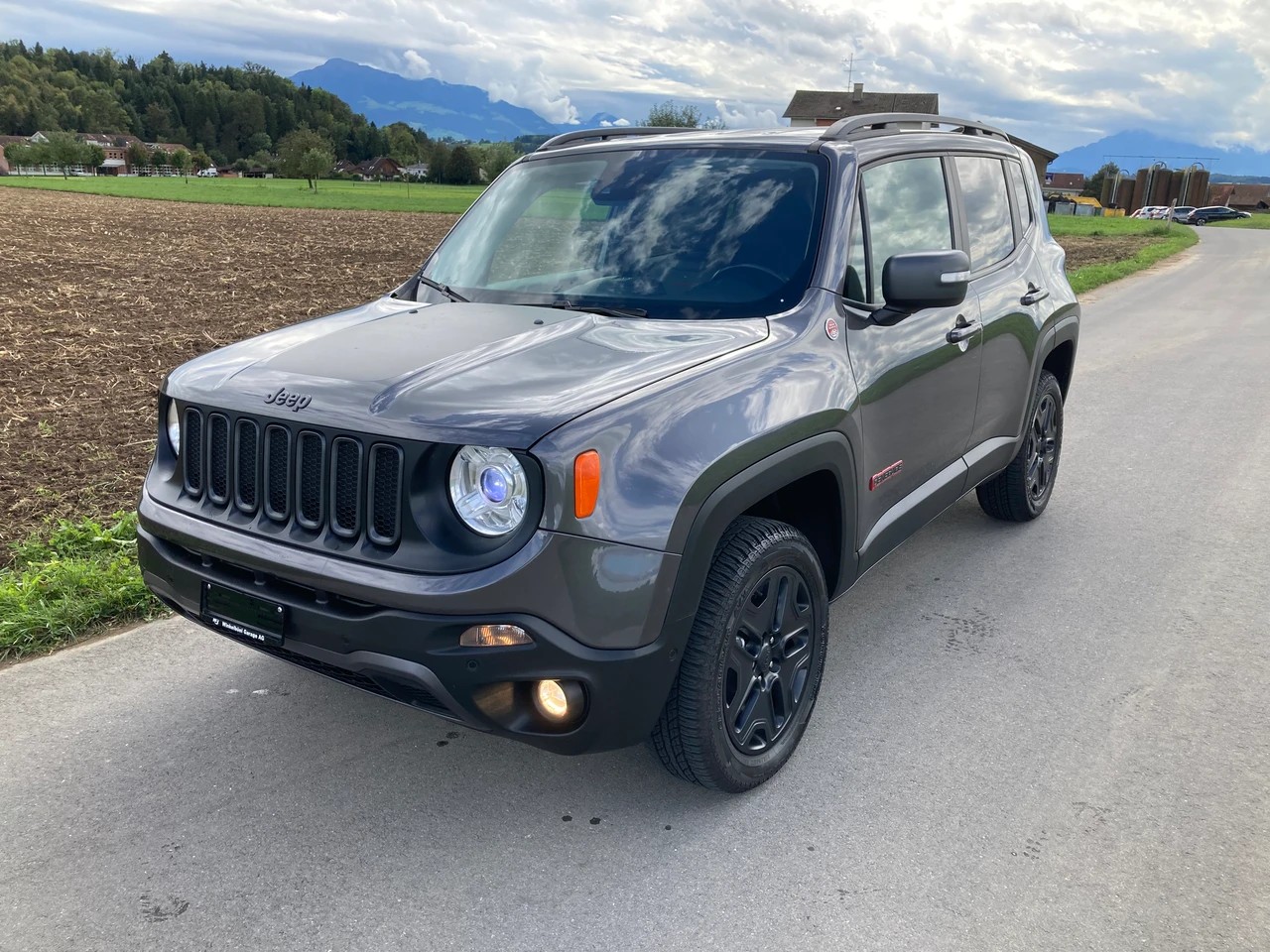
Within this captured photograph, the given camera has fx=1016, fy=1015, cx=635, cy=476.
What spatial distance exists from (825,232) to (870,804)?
71.9 inches

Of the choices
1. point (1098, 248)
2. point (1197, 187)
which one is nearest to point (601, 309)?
point (1098, 248)

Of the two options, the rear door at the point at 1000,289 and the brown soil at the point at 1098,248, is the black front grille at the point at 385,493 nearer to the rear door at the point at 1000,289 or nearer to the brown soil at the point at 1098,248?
the rear door at the point at 1000,289

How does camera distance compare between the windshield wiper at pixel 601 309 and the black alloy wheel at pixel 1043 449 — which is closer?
the windshield wiper at pixel 601 309

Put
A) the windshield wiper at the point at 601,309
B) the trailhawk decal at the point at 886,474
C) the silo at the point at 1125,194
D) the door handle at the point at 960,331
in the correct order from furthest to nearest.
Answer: the silo at the point at 1125,194
the door handle at the point at 960,331
the trailhawk decal at the point at 886,474
the windshield wiper at the point at 601,309

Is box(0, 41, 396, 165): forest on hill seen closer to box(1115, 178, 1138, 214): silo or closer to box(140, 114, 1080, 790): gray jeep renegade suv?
box(1115, 178, 1138, 214): silo

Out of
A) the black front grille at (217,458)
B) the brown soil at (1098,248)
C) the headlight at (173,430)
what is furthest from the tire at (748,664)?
the brown soil at (1098,248)

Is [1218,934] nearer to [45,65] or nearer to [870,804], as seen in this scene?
[870,804]

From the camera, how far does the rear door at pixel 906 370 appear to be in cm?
343

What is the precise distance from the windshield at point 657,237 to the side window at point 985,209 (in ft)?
3.82

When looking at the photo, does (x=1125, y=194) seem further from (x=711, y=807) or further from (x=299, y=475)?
(x=299, y=475)

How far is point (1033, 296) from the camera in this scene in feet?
15.8

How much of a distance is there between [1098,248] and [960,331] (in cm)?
2700

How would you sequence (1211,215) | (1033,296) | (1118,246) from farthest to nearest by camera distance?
1. (1211,215)
2. (1118,246)
3. (1033,296)

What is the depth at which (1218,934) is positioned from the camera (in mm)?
2510
